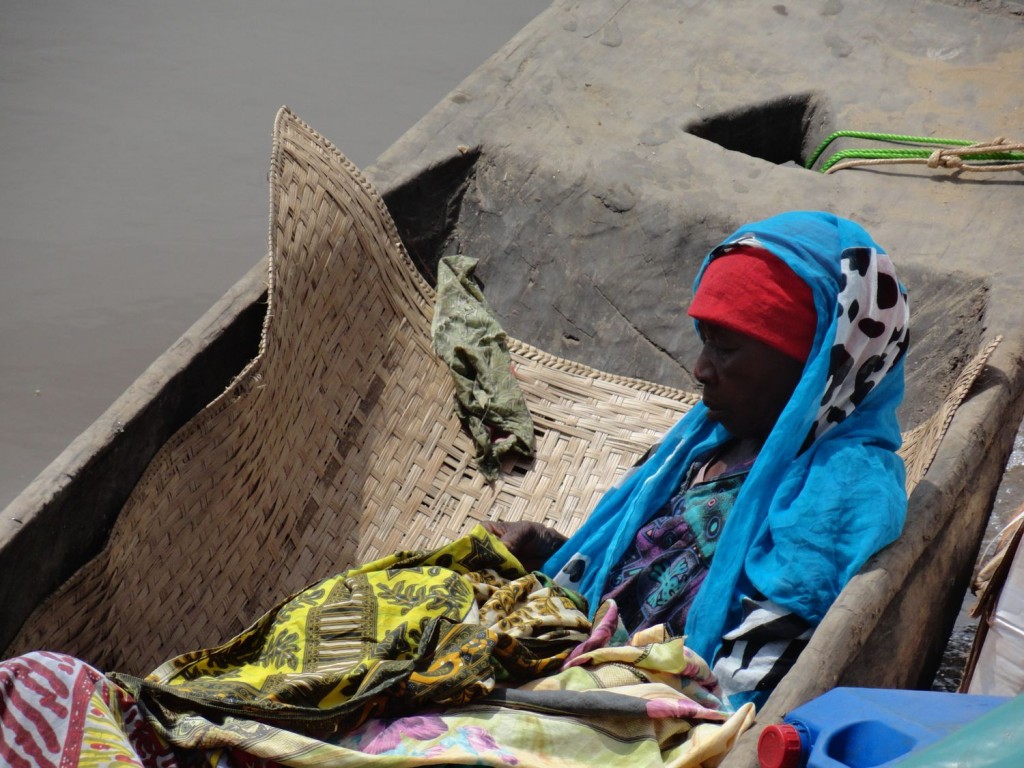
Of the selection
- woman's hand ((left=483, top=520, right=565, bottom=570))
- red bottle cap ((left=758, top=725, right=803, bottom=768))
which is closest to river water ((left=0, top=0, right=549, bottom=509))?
woman's hand ((left=483, top=520, right=565, bottom=570))

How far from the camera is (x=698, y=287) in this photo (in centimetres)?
215

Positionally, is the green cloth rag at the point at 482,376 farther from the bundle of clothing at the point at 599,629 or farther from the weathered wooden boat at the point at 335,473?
the bundle of clothing at the point at 599,629

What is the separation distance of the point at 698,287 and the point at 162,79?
4.08 metres

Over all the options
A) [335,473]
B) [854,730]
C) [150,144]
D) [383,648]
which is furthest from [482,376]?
[150,144]

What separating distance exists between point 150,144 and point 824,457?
3986 millimetres

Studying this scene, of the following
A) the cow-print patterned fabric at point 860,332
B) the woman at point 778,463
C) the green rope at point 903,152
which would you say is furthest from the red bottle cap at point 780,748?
the green rope at point 903,152

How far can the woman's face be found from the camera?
6.71ft

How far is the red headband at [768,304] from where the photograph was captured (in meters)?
2.00

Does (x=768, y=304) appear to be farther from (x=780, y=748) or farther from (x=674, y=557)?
(x=780, y=748)

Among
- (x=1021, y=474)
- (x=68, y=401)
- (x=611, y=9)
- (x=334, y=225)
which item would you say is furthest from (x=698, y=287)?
(x=68, y=401)

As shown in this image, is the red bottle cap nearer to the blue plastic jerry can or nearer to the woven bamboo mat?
the blue plastic jerry can

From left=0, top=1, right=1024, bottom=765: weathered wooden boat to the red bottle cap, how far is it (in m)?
0.04

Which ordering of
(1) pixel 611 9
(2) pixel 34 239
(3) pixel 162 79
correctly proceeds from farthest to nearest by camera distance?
(3) pixel 162 79 → (2) pixel 34 239 → (1) pixel 611 9

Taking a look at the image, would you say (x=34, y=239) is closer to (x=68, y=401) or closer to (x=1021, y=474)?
(x=68, y=401)
